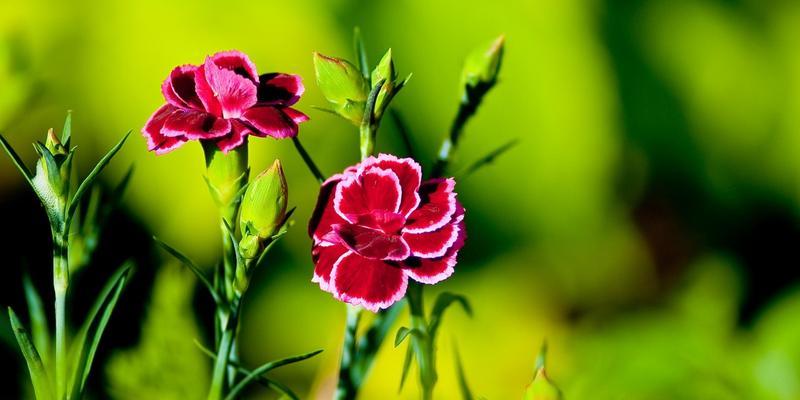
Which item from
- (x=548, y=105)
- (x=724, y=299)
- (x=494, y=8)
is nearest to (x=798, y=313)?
(x=724, y=299)

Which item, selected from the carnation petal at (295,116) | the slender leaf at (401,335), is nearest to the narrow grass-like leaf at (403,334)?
the slender leaf at (401,335)

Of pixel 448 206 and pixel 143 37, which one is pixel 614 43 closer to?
pixel 143 37

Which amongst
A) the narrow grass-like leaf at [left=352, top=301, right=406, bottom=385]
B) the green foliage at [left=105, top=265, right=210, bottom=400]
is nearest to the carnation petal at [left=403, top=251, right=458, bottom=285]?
the narrow grass-like leaf at [left=352, top=301, right=406, bottom=385]

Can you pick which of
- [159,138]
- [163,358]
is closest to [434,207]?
[159,138]

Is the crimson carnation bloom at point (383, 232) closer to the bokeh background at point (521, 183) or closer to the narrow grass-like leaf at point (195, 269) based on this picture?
the narrow grass-like leaf at point (195, 269)

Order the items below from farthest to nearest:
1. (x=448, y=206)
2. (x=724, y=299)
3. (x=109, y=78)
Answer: (x=724, y=299)
(x=109, y=78)
(x=448, y=206)

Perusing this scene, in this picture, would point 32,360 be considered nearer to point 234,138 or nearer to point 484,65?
point 234,138

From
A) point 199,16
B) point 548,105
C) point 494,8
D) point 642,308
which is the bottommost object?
point 642,308
